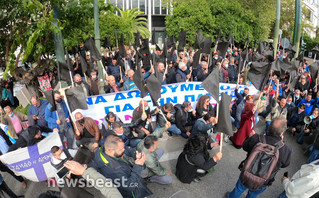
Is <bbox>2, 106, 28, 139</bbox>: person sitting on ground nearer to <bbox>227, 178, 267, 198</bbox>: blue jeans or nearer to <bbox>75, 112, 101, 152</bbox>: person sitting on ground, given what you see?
<bbox>75, 112, 101, 152</bbox>: person sitting on ground

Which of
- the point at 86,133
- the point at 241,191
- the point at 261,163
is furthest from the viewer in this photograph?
the point at 86,133

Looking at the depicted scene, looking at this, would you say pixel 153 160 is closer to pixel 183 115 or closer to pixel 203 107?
pixel 183 115

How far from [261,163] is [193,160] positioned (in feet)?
3.86

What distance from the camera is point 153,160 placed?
3986 millimetres

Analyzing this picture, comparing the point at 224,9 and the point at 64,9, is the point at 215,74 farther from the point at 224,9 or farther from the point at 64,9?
the point at 224,9

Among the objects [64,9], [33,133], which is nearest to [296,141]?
[33,133]

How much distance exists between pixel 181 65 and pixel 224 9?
→ 12.7m

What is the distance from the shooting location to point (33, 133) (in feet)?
14.1

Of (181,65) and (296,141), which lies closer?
(296,141)

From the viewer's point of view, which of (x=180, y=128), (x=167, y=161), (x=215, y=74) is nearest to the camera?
(x=215, y=74)

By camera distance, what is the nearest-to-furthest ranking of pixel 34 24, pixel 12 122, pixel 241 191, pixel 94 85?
pixel 241 191, pixel 12 122, pixel 34 24, pixel 94 85

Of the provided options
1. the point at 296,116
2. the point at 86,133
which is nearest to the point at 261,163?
the point at 86,133

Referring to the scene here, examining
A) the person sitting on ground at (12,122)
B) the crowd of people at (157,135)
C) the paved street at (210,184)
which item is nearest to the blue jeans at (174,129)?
the crowd of people at (157,135)

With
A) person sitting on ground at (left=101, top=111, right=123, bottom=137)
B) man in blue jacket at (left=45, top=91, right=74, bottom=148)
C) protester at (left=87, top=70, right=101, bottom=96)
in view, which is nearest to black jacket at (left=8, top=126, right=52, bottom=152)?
man in blue jacket at (left=45, top=91, right=74, bottom=148)
